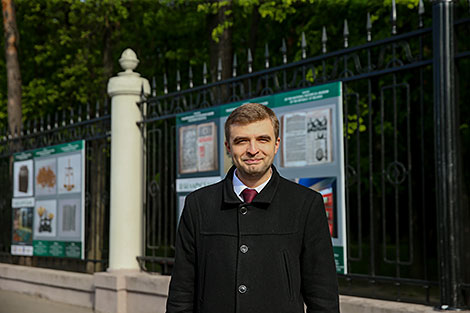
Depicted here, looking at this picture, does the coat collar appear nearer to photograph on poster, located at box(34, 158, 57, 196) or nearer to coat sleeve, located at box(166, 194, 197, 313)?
coat sleeve, located at box(166, 194, 197, 313)

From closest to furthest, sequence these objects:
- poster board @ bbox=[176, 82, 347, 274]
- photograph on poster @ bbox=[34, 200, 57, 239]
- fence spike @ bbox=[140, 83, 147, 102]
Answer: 1. poster board @ bbox=[176, 82, 347, 274]
2. fence spike @ bbox=[140, 83, 147, 102]
3. photograph on poster @ bbox=[34, 200, 57, 239]

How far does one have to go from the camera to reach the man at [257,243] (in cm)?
251

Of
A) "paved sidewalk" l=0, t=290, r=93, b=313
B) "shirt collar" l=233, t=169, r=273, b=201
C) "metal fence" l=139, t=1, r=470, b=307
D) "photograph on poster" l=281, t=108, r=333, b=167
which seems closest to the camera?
"shirt collar" l=233, t=169, r=273, b=201

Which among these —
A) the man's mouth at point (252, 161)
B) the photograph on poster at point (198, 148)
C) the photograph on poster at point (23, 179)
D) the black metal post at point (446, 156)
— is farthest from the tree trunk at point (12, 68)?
the man's mouth at point (252, 161)

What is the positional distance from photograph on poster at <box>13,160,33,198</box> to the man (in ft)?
27.1

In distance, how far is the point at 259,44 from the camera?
17.4 m

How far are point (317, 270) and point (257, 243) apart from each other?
10.4 inches

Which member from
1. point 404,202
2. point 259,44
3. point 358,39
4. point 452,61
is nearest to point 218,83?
point 452,61

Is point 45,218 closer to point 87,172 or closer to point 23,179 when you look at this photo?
point 23,179

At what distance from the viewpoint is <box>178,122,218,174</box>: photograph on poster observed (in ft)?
22.9

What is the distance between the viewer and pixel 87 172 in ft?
29.3

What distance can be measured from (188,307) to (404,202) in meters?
13.1

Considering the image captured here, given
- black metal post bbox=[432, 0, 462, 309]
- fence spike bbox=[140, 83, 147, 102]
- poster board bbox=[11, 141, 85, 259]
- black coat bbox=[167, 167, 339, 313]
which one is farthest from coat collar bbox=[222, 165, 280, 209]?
poster board bbox=[11, 141, 85, 259]

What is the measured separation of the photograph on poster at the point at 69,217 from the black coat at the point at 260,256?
21.7ft
